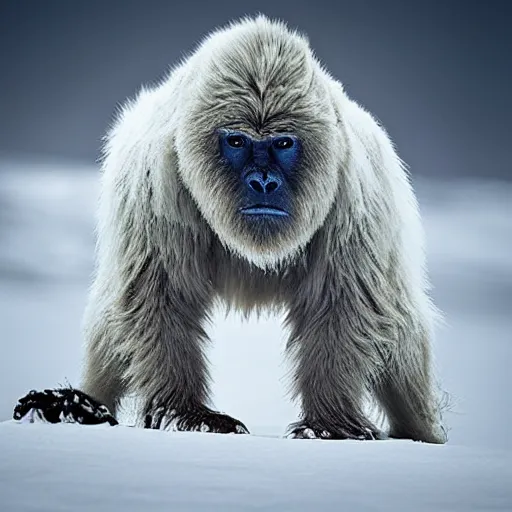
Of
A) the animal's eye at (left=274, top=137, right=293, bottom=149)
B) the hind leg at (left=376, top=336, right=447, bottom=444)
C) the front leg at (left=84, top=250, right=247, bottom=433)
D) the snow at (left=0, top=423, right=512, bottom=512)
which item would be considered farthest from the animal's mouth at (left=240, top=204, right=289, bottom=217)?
the snow at (left=0, top=423, right=512, bottom=512)

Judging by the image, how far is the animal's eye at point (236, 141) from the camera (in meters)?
4.09

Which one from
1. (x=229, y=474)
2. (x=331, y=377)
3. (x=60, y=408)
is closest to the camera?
(x=229, y=474)

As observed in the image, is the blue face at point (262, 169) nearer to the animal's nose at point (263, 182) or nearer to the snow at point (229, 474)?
the animal's nose at point (263, 182)

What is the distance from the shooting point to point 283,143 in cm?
408

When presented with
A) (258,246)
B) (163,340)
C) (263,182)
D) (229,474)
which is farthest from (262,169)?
A: (229,474)

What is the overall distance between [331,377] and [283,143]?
0.98m

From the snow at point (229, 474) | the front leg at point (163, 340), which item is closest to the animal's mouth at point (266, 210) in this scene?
the front leg at point (163, 340)

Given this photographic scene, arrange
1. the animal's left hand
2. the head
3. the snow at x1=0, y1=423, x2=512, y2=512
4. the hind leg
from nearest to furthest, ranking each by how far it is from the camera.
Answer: the snow at x1=0, y1=423, x2=512, y2=512
the animal's left hand
the head
the hind leg

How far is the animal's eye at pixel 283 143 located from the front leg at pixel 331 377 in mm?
716

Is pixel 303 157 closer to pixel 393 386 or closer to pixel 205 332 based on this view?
pixel 205 332

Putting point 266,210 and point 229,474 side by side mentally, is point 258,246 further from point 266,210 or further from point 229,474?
point 229,474

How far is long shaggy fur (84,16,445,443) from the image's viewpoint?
4137 millimetres

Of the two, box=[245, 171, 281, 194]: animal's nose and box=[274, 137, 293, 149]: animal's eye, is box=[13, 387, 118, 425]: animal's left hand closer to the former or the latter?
box=[245, 171, 281, 194]: animal's nose

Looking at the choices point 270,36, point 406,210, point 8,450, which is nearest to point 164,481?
point 8,450
